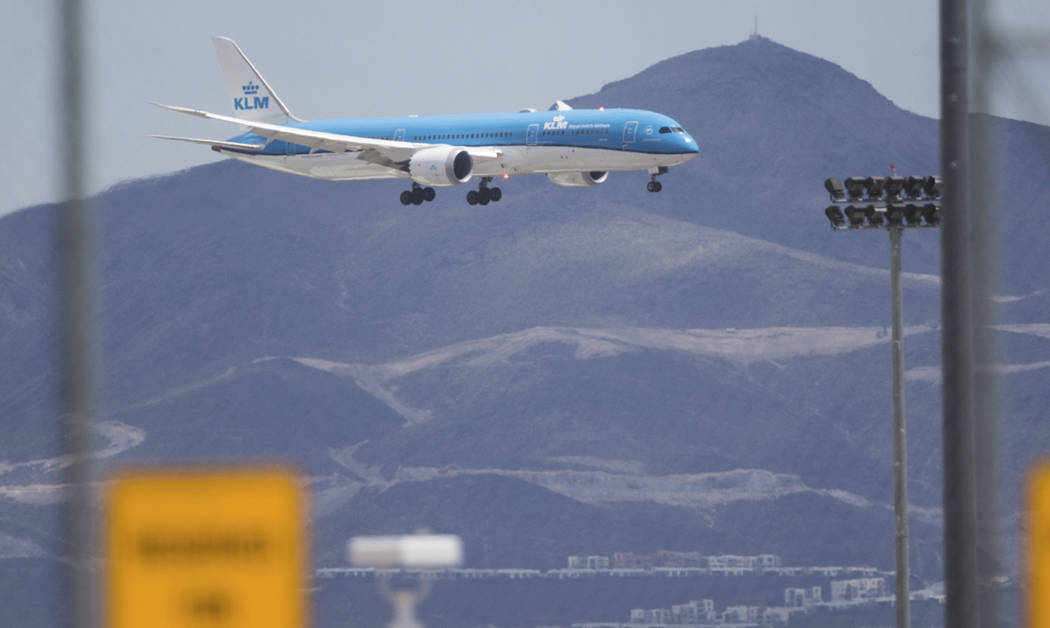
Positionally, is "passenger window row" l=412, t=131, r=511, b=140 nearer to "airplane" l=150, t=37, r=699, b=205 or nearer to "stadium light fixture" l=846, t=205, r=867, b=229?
"airplane" l=150, t=37, r=699, b=205

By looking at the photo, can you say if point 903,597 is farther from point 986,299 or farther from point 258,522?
point 258,522

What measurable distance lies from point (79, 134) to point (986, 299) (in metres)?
6.42

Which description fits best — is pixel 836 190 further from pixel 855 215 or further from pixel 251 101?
pixel 251 101

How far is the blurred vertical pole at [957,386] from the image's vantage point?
12609mm

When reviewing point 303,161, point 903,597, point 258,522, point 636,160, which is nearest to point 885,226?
point 903,597

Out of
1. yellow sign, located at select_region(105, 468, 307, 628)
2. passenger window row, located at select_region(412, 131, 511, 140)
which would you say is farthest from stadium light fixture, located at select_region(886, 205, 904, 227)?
passenger window row, located at select_region(412, 131, 511, 140)

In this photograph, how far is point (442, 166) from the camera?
106000mm

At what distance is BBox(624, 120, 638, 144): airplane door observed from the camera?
108312 millimetres

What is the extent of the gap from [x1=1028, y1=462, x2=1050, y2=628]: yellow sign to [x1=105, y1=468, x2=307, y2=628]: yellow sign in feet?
14.3

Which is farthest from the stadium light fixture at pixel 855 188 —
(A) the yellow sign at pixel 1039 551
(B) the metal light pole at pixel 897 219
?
(A) the yellow sign at pixel 1039 551

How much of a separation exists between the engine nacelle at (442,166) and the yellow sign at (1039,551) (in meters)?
95.1

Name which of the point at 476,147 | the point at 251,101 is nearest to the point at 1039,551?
the point at 476,147

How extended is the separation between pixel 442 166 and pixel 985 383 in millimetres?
93944

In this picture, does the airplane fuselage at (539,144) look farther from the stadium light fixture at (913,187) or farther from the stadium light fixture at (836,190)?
the stadium light fixture at (913,187)
